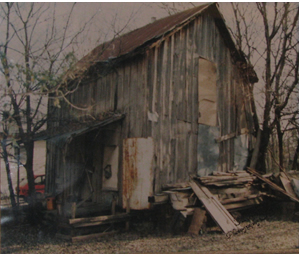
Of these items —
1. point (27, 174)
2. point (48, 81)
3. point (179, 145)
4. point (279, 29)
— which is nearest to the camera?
point (48, 81)

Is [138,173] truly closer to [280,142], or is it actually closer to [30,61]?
[30,61]

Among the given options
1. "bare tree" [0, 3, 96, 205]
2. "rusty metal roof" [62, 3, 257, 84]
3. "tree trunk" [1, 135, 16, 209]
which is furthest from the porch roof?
"tree trunk" [1, 135, 16, 209]

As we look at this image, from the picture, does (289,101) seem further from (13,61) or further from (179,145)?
(13,61)

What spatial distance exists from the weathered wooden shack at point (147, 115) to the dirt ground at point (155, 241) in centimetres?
108

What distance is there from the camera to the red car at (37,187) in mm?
7808

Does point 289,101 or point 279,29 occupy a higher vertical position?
point 279,29

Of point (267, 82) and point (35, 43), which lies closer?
point (35, 43)

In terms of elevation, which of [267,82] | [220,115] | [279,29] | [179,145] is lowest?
[179,145]

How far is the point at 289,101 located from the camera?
10641mm

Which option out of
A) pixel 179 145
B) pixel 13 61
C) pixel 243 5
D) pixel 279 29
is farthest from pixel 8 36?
pixel 279 29

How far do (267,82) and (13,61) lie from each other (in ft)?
27.8

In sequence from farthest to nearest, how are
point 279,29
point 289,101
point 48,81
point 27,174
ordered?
point 279,29 < point 289,101 < point 27,174 < point 48,81

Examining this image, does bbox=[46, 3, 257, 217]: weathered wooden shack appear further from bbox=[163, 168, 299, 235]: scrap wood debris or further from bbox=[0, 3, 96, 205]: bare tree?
bbox=[0, 3, 96, 205]: bare tree

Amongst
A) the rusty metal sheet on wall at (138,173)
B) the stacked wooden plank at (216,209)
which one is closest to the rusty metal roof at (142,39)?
the rusty metal sheet on wall at (138,173)
